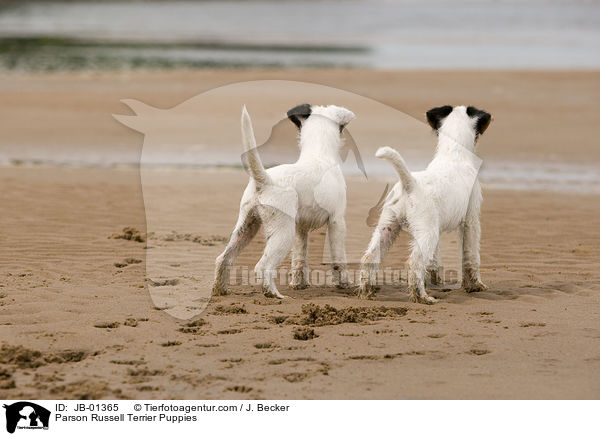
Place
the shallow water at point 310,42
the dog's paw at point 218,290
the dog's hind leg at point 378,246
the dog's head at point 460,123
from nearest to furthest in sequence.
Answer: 1. the dog's hind leg at point 378,246
2. the dog's paw at point 218,290
3. the dog's head at point 460,123
4. the shallow water at point 310,42

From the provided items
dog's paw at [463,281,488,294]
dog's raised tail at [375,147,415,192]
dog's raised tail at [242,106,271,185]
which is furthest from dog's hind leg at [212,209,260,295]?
dog's paw at [463,281,488,294]

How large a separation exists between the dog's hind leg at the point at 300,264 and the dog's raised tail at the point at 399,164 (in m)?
1.25

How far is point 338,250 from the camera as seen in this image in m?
8.27

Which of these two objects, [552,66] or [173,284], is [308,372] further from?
[552,66]

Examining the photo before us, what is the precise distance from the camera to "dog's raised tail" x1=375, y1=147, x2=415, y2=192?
7.33 metres

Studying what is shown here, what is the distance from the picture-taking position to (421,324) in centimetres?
716

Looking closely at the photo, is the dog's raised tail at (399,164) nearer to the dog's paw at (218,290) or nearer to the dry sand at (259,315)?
the dry sand at (259,315)

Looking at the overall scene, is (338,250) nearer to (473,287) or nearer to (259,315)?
(259,315)

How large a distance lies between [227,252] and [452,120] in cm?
272

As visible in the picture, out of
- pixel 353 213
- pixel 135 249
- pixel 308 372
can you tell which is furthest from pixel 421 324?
pixel 353 213

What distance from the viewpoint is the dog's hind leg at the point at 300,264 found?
329 inches
